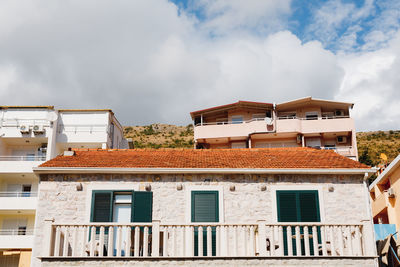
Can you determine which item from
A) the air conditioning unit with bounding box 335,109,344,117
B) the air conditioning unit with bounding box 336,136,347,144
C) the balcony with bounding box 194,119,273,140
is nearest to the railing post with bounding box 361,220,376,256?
the balcony with bounding box 194,119,273,140

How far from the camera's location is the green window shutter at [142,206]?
614 inches

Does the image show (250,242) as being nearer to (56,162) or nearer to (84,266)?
(84,266)

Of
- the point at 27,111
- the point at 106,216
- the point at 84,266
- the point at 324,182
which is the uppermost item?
the point at 27,111

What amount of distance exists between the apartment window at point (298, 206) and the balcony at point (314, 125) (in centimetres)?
2169

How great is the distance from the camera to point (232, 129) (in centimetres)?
3825

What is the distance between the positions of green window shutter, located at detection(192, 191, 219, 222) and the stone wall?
0.24 metres

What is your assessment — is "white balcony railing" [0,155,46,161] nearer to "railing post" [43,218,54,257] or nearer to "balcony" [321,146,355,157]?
"balcony" [321,146,355,157]

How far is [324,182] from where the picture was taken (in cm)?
1625

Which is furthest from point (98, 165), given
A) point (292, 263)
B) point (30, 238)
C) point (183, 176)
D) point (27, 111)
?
point (27, 111)

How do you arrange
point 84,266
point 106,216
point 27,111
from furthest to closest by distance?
point 27,111, point 106,216, point 84,266

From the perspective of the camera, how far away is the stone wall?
52.0 feet

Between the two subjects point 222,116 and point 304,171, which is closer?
point 304,171

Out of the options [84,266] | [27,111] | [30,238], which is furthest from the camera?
[27,111]

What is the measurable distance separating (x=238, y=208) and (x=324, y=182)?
3.09m
